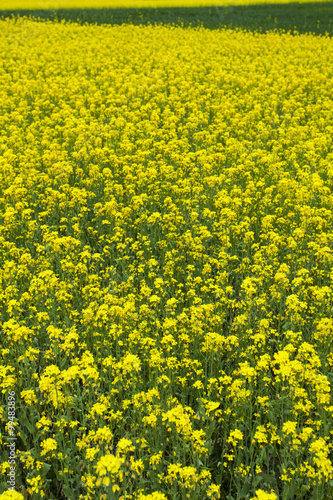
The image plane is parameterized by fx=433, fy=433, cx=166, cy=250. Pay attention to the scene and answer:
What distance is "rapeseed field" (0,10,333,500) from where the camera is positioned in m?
3.76

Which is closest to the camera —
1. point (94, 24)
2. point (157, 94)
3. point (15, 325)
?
point (15, 325)

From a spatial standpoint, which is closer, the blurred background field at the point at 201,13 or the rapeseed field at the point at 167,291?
the rapeseed field at the point at 167,291

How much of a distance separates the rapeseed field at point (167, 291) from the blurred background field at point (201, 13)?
13.1 meters

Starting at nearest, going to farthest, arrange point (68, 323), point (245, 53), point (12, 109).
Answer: point (68, 323) → point (12, 109) → point (245, 53)

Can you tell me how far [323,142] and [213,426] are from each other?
24.4 feet

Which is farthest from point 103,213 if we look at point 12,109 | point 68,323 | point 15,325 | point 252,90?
point 252,90

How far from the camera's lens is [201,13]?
102 feet

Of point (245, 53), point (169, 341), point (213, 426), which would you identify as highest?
point (245, 53)

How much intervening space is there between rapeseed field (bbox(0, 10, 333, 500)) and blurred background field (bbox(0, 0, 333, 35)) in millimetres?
13067

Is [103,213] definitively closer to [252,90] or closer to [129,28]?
[252,90]

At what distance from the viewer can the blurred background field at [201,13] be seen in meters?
27.3

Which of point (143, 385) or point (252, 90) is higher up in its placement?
point (252, 90)

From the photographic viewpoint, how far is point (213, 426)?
152 inches

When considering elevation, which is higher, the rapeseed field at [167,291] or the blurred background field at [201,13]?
the blurred background field at [201,13]
